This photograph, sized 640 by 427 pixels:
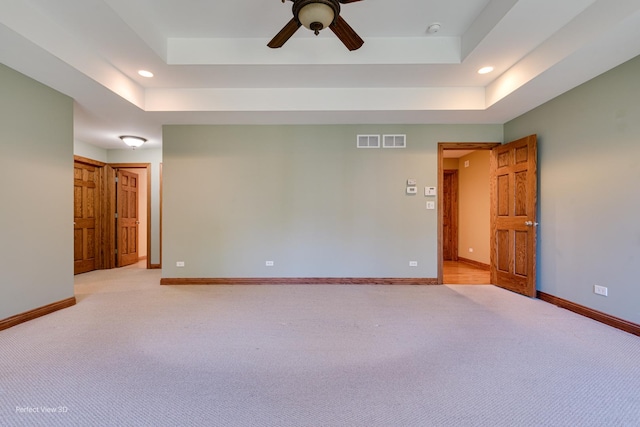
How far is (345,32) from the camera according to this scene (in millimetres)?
1973

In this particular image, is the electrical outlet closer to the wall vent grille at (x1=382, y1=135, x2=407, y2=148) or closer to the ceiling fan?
the wall vent grille at (x1=382, y1=135, x2=407, y2=148)

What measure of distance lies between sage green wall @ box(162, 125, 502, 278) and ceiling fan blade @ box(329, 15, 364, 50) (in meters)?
2.03

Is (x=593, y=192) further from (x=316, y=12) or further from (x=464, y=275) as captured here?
(x=316, y=12)

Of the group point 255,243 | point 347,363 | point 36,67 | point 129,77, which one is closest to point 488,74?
point 347,363

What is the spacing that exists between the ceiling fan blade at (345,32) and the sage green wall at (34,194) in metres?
3.17

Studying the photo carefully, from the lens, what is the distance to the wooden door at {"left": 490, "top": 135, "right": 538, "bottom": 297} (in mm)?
3467

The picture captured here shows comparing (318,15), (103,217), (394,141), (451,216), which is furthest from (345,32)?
(103,217)

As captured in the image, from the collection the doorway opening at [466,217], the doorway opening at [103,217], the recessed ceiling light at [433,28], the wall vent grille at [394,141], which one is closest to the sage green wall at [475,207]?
the doorway opening at [466,217]

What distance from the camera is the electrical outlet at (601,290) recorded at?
8.78 feet

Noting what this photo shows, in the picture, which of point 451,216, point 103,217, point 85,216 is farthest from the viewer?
point 451,216

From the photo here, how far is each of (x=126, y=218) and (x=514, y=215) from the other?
736 centimetres

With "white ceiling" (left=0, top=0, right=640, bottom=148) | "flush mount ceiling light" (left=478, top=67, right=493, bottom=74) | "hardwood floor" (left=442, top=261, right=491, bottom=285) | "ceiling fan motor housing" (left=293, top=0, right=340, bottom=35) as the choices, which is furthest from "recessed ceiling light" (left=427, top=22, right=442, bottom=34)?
"hardwood floor" (left=442, top=261, right=491, bottom=285)

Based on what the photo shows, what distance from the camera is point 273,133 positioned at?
13.6ft

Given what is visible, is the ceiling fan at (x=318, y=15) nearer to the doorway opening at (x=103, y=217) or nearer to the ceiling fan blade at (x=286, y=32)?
the ceiling fan blade at (x=286, y=32)
